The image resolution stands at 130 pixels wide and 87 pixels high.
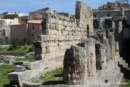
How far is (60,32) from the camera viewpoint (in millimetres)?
19812

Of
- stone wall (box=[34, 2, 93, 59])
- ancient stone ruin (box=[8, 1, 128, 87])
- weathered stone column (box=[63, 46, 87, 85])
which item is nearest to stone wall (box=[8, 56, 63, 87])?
ancient stone ruin (box=[8, 1, 128, 87])

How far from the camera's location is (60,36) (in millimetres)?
19734

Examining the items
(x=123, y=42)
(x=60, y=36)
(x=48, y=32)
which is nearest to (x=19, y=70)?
(x=48, y=32)

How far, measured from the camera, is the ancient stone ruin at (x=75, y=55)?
317 inches

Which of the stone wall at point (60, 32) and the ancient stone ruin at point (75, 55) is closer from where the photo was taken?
the ancient stone ruin at point (75, 55)

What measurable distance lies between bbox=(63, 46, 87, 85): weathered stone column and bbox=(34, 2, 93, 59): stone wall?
7.60m

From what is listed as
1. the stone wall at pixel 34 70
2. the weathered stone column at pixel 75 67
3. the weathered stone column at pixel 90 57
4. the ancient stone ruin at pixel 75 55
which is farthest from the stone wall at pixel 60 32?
the weathered stone column at pixel 75 67

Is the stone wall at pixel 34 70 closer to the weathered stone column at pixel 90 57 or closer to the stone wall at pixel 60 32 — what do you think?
the stone wall at pixel 60 32

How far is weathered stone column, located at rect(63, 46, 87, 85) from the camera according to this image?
7.98 m

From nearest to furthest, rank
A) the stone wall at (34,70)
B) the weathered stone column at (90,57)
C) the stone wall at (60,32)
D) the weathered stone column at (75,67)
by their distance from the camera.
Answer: the weathered stone column at (75,67)
the weathered stone column at (90,57)
the stone wall at (34,70)
the stone wall at (60,32)

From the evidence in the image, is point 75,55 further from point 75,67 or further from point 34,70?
point 34,70

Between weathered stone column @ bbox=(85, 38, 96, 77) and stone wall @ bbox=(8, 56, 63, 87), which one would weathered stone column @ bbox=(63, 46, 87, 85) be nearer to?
weathered stone column @ bbox=(85, 38, 96, 77)

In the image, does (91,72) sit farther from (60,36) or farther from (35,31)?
(35,31)

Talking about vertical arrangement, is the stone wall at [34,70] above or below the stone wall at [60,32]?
below
